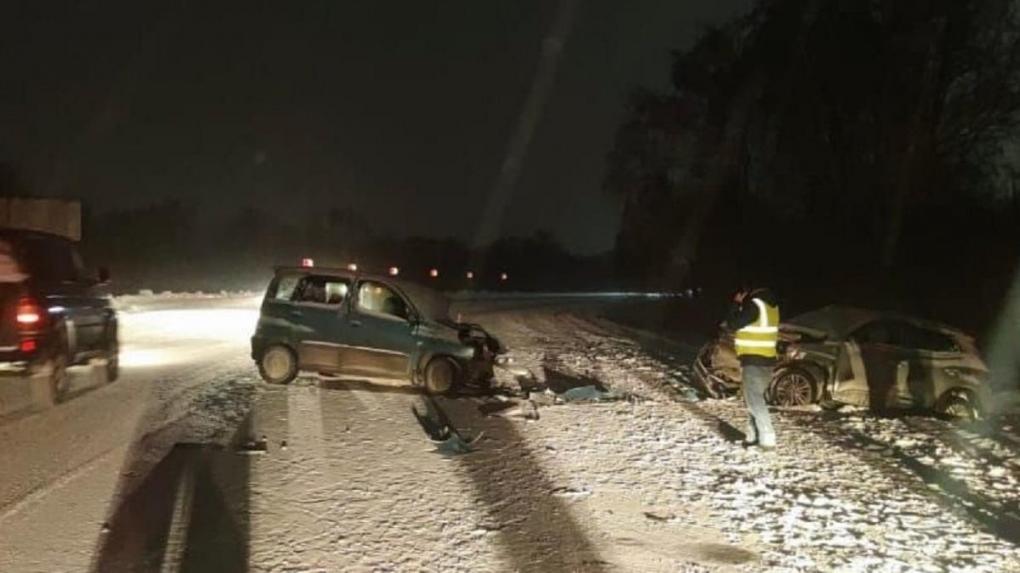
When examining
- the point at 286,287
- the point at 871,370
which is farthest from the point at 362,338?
Result: the point at 871,370

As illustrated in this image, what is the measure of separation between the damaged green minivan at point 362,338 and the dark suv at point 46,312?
234 centimetres

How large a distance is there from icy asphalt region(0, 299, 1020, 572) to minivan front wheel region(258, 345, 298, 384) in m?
0.46

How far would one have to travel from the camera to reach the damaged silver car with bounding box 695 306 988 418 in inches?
546

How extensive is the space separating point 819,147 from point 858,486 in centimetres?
2461

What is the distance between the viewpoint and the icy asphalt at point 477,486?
6.35 meters

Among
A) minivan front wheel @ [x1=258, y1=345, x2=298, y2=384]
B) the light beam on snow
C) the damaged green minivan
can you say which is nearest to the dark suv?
minivan front wheel @ [x1=258, y1=345, x2=298, y2=384]

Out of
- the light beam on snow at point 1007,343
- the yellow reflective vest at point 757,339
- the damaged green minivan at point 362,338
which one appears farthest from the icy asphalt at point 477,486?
the light beam on snow at point 1007,343

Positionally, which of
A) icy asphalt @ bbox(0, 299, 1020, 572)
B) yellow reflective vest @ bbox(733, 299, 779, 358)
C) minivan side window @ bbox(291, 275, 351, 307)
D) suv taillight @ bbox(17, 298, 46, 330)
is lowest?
icy asphalt @ bbox(0, 299, 1020, 572)

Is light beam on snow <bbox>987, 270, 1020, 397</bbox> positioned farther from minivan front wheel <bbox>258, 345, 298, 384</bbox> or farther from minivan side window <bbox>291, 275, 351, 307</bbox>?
minivan front wheel <bbox>258, 345, 298, 384</bbox>

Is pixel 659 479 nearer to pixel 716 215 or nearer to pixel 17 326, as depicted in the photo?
pixel 17 326

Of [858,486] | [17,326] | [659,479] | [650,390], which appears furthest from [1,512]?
[650,390]

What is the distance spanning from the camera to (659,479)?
858 cm

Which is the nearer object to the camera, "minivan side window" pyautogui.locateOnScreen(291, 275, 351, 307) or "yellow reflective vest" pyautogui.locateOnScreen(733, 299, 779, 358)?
"yellow reflective vest" pyautogui.locateOnScreen(733, 299, 779, 358)

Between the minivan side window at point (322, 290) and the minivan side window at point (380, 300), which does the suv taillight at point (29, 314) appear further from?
the minivan side window at point (380, 300)
